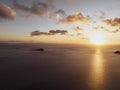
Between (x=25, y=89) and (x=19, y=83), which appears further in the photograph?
(x=19, y=83)

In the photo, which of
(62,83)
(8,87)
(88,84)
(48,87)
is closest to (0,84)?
(8,87)

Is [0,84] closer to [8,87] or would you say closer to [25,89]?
[8,87]

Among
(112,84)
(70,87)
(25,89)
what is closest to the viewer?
(25,89)

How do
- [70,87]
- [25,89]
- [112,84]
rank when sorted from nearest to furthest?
1. [25,89]
2. [70,87]
3. [112,84]

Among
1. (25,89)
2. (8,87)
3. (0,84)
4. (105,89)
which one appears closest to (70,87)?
(105,89)

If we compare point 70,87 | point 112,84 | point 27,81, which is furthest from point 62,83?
point 112,84

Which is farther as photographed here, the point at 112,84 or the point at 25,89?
the point at 112,84

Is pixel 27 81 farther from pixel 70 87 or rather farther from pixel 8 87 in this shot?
pixel 70 87
